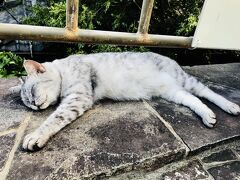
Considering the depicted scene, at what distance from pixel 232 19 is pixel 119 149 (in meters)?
1.16

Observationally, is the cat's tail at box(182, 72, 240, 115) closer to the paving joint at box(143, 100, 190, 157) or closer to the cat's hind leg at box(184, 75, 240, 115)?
the cat's hind leg at box(184, 75, 240, 115)

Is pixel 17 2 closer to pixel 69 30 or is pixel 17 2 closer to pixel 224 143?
pixel 69 30

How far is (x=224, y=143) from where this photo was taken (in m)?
1.98

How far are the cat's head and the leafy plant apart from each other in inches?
59.0

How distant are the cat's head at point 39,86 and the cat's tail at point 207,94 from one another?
108cm

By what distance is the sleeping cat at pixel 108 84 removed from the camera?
7.23 ft

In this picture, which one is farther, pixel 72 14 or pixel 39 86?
pixel 39 86

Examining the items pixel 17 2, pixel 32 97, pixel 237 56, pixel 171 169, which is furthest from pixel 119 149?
pixel 17 2

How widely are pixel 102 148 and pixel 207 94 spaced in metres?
1.11

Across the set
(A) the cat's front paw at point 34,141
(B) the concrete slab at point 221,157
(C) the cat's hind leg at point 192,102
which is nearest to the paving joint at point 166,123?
(B) the concrete slab at point 221,157

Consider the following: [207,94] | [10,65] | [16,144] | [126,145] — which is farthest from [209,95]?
[10,65]

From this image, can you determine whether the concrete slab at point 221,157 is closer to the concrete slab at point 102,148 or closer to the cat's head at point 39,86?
the concrete slab at point 102,148

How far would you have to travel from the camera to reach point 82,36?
5.45 feet

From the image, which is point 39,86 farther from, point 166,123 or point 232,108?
point 232,108
